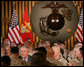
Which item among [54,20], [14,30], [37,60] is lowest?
[14,30]

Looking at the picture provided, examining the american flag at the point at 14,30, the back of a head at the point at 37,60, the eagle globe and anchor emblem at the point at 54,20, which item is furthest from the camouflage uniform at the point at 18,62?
the american flag at the point at 14,30

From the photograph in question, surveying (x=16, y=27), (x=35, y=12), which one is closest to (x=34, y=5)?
(x=35, y=12)

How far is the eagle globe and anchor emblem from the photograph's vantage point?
37.4ft

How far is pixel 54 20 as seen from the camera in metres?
11.3

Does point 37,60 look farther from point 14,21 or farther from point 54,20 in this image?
point 14,21

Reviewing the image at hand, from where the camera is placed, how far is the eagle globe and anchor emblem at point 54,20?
11.4m

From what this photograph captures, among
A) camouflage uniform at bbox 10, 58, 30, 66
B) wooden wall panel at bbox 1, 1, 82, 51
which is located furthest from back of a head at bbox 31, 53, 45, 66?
wooden wall panel at bbox 1, 1, 82, 51

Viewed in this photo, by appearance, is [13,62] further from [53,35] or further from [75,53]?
[53,35]

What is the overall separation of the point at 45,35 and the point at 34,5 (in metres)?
1.51

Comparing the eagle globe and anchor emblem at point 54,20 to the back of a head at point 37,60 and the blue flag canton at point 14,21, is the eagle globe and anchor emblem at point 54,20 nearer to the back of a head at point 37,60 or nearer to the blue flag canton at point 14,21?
the blue flag canton at point 14,21

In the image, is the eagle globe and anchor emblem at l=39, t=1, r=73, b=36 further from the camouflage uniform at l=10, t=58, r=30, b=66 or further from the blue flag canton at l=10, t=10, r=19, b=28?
the camouflage uniform at l=10, t=58, r=30, b=66

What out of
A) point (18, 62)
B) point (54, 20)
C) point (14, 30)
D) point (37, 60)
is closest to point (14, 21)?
point (14, 30)

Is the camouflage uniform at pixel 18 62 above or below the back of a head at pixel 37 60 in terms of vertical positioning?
below

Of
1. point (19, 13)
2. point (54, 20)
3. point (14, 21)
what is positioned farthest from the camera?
point (19, 13)
